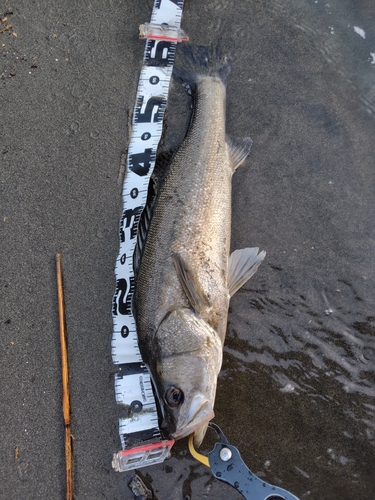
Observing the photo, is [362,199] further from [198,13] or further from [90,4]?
[90,4]

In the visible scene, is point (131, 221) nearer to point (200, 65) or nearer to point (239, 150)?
point (239, 150)

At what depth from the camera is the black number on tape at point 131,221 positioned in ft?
13.4

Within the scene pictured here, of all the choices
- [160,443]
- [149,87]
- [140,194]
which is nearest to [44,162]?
[140,194]

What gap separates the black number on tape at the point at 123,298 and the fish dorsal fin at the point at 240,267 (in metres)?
0.97

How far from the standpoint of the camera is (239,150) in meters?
4.15

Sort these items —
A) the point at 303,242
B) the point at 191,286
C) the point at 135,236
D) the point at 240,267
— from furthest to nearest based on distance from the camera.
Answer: the point at 303,242, the point at 135,236, the point at 240,267, the point at 191,286

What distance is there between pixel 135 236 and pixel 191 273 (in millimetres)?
842

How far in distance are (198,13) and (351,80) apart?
1827 millimetres

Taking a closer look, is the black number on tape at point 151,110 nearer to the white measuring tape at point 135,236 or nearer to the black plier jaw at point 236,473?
the white measuring tape at point 135,236

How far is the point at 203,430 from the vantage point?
3609 mm

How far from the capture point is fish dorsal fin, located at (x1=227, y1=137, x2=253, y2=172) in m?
4.12

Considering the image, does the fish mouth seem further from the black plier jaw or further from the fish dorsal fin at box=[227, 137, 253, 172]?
the fish dorsal fin at box=[227, 137, 253, 172]

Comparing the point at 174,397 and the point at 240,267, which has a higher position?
the point at 240,267

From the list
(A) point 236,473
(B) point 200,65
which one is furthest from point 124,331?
(B) point 200,65
